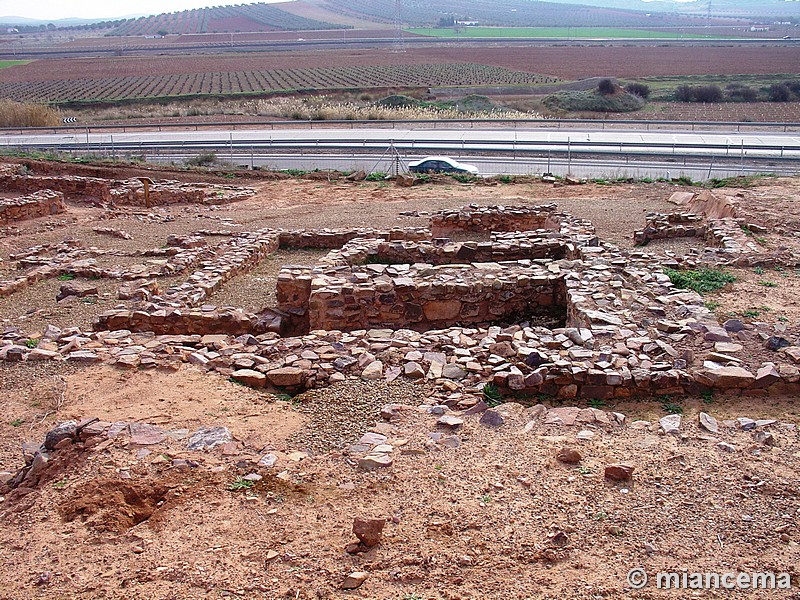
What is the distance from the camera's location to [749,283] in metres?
9.59

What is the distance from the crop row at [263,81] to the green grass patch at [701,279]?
52545mm

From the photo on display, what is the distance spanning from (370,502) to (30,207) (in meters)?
17.1

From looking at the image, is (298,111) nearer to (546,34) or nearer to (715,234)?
(715,234)

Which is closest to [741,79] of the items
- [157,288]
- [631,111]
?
[631,111]

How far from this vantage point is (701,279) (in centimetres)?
970

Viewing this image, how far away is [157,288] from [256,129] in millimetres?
30417

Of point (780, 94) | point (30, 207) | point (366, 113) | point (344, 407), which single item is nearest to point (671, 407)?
point (344, 407)

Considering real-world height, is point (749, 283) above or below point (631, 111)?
below

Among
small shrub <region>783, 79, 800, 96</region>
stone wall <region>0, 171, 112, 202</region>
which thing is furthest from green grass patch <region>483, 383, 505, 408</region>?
small shrub <region>783, 79, 800, 96</region>

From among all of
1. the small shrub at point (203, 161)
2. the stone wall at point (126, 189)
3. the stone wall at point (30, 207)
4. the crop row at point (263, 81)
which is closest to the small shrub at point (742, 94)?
the crop row at point (263, 81)

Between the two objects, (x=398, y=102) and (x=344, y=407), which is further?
(x=398, y=102)

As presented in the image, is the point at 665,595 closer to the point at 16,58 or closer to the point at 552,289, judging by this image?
the point at 552,289

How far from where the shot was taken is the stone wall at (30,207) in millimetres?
17411

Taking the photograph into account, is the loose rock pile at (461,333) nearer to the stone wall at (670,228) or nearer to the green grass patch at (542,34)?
the stone wall at (670,228)
